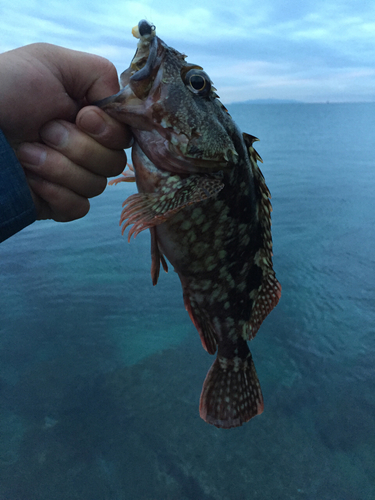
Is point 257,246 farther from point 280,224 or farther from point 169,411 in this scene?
point 280,224

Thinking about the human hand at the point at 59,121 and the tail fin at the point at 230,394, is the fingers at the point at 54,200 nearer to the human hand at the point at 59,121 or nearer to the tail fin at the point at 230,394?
the human hand at the point at 59,121

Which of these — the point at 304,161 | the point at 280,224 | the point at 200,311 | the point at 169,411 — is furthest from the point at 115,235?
the point at 304,161

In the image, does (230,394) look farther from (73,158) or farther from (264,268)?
(73,158)

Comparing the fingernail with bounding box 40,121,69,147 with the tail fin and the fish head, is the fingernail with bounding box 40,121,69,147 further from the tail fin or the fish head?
the tail fin

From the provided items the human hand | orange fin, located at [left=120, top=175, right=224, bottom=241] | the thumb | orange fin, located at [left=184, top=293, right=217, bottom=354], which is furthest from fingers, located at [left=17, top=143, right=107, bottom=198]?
orange fin, located at [left=184, top=293, right=217, bottom=354]

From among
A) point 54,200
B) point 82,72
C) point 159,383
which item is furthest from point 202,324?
→ point 159,383

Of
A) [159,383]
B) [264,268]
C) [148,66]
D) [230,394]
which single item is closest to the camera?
[148,66]
